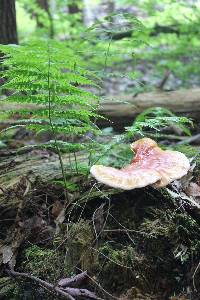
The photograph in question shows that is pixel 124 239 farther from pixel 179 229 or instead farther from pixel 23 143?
pixel 23 143

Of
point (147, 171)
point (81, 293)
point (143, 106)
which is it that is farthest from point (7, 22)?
point (81, 293)

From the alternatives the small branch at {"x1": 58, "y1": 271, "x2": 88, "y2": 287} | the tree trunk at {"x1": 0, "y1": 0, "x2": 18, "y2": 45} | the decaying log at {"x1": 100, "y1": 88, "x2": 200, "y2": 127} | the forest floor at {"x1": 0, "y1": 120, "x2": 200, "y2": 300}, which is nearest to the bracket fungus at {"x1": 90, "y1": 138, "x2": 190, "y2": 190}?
the forest floor at {"x1": 0, "y1": 120, "x2": 200, "y2": 300}

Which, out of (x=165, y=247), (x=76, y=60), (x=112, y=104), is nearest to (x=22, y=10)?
(x=112, y=104)

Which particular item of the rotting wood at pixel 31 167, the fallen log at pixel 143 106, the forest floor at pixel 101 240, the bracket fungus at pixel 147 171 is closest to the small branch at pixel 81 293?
the forest floor at pixel 101 240

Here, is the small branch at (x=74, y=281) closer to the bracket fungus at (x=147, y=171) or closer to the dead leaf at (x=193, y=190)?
the bracket fungus at (x=147, y=171)

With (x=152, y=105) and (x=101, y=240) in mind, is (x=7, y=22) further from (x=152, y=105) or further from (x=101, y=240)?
(x=101, y=240)

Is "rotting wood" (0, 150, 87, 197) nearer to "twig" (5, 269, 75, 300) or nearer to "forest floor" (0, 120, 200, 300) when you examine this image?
"forest floor" (0, 120, 200, 300)
